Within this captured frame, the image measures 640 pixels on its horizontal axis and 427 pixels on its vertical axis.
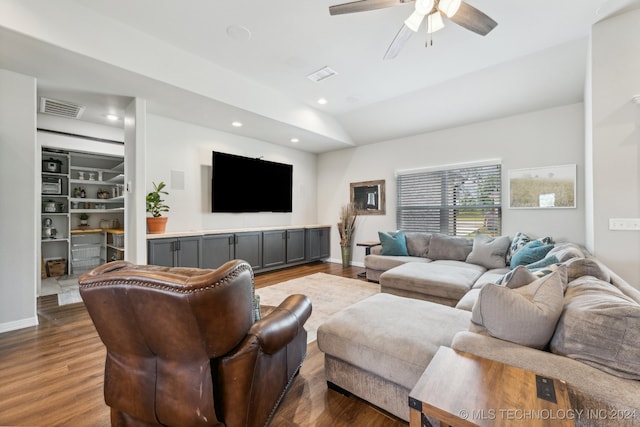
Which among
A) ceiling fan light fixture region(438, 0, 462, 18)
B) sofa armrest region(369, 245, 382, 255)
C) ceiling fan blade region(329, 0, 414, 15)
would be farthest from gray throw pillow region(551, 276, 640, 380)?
sofa armrest region(369, 245, 382, 255)

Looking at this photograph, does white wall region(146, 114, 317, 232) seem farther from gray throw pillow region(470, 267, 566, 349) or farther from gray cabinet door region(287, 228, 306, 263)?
gray throw pillow region(470, 267, 566, 349)

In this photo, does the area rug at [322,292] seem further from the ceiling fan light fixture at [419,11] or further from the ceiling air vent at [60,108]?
the ceiling air vent at [60,108]

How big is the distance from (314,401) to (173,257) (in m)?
3.18

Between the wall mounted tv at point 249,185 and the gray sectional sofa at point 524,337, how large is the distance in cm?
374

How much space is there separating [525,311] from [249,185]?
4.95 metres

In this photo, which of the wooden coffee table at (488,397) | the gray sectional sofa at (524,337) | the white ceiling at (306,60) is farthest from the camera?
the white ceiling at (306,60)

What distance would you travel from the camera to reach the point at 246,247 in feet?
16.6

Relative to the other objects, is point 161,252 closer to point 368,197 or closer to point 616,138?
point 368,197

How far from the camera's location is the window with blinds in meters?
4.59

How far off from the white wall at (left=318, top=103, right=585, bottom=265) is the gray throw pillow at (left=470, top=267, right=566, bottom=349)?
348cm

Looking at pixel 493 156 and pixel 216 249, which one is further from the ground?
pixel 493 156

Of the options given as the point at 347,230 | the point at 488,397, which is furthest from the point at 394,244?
the point at 488,397

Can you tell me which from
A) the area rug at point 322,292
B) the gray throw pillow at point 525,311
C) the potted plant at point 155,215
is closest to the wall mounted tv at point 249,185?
the potted plant at point 155,215

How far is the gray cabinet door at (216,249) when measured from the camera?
177 inches
